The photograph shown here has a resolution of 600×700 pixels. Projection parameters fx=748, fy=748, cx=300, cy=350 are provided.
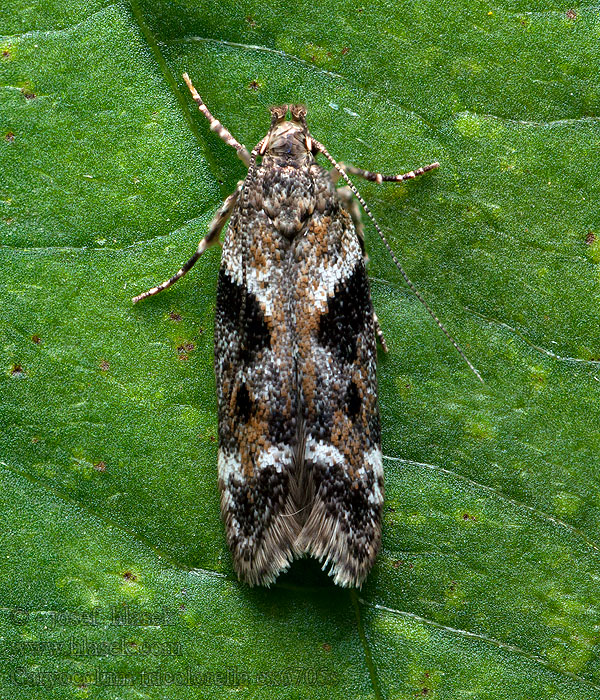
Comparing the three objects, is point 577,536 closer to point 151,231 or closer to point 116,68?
point 151,231

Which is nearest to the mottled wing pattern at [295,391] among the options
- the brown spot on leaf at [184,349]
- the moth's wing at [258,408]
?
the moth's wing at [258,408]

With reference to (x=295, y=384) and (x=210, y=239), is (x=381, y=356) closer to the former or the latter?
(x=295, y=384)

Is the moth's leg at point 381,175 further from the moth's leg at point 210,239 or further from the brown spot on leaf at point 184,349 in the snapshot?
the brown spot on leaf at point 184,349

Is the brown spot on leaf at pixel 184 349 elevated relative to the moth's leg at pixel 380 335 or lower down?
lower down

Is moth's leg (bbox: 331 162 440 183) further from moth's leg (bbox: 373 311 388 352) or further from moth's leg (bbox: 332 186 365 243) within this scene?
moth's leg (bbox: 373 311 388 352)

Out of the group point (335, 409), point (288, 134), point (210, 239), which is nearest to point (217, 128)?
point (288, 134)

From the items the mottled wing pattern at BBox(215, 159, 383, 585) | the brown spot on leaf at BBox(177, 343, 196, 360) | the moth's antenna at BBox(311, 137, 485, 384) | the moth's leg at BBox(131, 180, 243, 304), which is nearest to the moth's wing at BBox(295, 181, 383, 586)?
the mottled wing pattern at BBox(215, 159, 383, 585)
